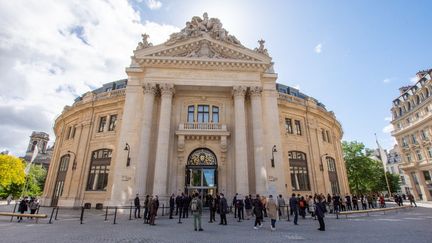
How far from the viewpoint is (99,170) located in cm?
2495

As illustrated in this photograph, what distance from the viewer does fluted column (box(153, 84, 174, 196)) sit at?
18.1 meters

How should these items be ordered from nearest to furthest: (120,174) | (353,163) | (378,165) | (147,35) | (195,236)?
(195,236), (120,174), (147,35), (353,163), (378,165)

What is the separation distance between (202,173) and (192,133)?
3825mm

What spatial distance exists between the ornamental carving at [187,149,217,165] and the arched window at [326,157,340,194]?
17242mm

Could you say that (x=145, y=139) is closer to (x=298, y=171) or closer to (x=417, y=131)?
(x=298, y=171)

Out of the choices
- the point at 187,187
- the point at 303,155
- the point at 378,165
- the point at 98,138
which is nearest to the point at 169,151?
the point at 187,187

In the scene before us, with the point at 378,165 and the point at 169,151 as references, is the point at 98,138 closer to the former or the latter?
the point at 169,151

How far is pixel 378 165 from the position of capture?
1970 inches

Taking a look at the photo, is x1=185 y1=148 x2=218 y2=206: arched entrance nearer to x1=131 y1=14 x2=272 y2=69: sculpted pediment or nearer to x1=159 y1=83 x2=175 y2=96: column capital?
x1=159 y1=83 x2=175 y2=96: column capital

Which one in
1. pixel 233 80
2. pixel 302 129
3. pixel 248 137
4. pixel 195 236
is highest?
pixel 233 80

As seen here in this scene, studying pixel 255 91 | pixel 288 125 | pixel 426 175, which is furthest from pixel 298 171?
pixel 426 175

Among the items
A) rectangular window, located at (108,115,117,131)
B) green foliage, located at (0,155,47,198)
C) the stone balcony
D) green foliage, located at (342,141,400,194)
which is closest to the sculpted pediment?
the stone balcony

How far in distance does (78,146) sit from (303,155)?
27.1m

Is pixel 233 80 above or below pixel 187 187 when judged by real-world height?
above
